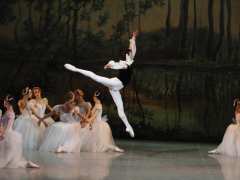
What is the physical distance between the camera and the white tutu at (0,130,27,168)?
455 inches

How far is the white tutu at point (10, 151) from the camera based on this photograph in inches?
455

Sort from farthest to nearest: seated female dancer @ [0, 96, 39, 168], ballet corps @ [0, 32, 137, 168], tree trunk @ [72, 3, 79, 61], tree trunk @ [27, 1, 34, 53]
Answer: tree trunk @ [27, 1, 34, 53], tree trunk @ [72, 3, 79, 61], ballet corps @ [0, 32, 137, 168], seated female dancer @ [0, 96, 39, 168]

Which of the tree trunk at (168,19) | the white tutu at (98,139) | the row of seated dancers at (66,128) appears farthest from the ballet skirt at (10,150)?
A: the tree trunk at (168,19)

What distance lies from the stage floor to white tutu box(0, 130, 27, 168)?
1.36 feet

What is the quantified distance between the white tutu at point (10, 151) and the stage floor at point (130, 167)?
1.36 ft

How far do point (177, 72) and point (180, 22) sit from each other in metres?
1.85

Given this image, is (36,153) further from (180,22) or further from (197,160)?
(180,22)

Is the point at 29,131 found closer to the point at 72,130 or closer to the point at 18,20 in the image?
the point at 72,130

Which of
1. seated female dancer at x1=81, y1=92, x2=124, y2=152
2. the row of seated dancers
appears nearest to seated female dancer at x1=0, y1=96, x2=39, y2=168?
the row of seated dancers

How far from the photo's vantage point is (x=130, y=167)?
1250 cm

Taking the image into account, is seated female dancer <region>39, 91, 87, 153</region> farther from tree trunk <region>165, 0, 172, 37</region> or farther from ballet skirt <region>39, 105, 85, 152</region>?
tree trunk <region>165, 0, 172, 37</region>

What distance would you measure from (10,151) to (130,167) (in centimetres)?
243

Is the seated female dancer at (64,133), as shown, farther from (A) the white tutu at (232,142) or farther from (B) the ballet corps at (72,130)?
(A) the white tutu at (232,142)

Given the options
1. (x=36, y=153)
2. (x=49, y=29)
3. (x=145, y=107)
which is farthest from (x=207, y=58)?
(x=36, y=153)
